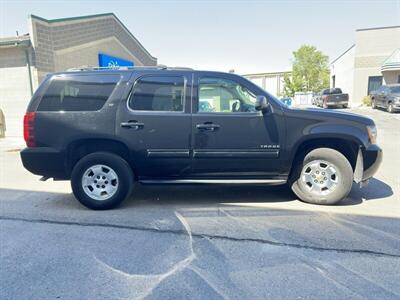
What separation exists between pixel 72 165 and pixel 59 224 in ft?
3.12

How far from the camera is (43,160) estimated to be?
4.41m

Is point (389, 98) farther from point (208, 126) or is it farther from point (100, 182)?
point (100, 182)

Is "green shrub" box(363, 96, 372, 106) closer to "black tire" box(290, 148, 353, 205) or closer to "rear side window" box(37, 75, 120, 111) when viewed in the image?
"black tire" box(290, 148, 353, 205)

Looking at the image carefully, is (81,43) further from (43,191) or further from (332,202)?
(332,202)

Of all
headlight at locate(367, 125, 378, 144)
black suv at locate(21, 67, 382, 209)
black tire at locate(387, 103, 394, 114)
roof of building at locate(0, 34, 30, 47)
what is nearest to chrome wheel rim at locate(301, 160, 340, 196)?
black suv at locate(21, 67, 382, 209)

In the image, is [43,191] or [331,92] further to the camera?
[331,92]

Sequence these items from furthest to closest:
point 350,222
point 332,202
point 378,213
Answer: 1. point 332,202
2. point 378,213
3. point 350,222

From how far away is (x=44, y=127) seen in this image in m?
4.38

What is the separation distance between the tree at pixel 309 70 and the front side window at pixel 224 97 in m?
39.5

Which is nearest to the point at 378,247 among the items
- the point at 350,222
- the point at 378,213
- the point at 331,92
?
the point at 350,222

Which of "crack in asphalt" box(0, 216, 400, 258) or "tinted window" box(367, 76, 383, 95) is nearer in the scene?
"crack in asphalt" box(0, 216, 400, 258)

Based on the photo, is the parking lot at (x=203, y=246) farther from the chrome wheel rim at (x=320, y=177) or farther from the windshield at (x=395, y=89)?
the windshield at (x=395, y=89)

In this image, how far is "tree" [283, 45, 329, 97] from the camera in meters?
39.8

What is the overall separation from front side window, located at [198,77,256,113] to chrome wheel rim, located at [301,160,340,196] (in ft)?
4.03
